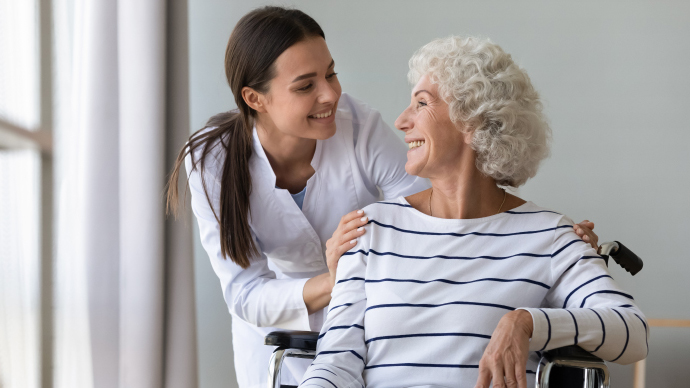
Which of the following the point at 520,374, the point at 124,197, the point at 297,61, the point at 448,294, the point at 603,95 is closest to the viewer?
the point at 520,374

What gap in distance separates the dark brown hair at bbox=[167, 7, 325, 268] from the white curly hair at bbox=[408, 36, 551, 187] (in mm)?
415

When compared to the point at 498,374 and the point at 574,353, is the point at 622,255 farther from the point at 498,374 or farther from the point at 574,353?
the point at 498,374

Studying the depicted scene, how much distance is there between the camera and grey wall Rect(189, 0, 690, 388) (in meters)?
2.45

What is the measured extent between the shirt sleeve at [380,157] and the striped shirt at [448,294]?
1.27ft

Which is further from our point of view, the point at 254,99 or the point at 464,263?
the point at 254,99

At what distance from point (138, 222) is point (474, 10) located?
1.64 m

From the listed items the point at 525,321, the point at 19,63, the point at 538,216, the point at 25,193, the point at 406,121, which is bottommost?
the point at 525,321

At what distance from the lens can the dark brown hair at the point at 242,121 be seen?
1.61 metres

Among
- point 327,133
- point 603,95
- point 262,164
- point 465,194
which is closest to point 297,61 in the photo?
point 327,133

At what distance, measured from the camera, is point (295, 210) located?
1.78 meters

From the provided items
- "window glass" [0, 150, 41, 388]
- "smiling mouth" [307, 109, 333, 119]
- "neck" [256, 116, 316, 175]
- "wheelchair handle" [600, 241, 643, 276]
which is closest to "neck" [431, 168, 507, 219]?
"wheelchair handle" [600, 241, 643, 276]

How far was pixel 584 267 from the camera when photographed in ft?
4.37

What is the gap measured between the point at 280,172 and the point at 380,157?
31cm

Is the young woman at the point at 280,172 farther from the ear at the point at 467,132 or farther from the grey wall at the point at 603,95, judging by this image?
the grey wall at the point at 603,95
